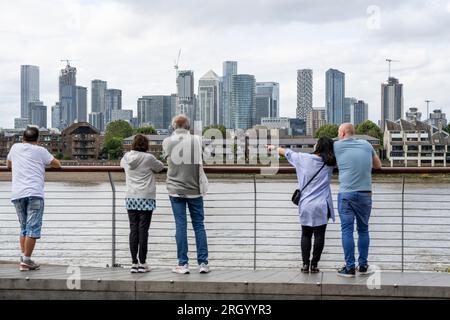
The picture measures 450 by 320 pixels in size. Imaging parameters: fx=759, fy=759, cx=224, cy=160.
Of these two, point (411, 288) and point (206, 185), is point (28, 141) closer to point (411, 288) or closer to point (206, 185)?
point (206, 185)

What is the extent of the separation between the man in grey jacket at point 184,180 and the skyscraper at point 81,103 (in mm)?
160466

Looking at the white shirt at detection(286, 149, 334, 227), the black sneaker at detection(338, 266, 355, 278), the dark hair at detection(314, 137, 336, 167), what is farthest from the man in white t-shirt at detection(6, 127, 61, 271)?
the black sneaker at detection(338, 266, 355, 278)

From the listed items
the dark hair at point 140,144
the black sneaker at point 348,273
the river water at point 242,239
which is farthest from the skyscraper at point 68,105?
the black sneaker at point 348,273

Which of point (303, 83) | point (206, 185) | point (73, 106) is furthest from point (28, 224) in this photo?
point (73, 106)

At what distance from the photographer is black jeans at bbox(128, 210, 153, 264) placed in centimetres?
726

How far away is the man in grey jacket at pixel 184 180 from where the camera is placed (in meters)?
7.06

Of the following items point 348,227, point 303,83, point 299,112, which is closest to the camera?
point 348,227

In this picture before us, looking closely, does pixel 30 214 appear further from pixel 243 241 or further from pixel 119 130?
pixel 119 130

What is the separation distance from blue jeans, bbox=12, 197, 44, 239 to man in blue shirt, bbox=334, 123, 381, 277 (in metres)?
2.88

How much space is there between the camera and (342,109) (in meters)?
140

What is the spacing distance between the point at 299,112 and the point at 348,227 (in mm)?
149119

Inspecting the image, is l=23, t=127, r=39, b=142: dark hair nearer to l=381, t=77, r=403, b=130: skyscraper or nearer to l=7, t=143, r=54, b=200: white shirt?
l=7, t=143, r=54, b=200: white shirt

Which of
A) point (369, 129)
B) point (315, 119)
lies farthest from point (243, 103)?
point (315, 119)

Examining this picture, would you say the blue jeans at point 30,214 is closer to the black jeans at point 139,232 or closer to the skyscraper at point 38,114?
the black jeans at point 139,232
